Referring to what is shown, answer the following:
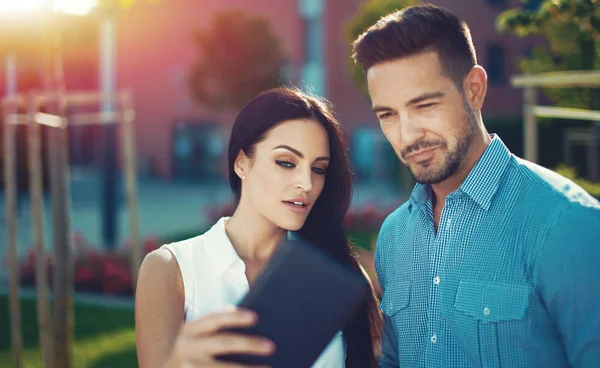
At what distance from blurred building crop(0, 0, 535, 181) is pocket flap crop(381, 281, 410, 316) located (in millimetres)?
21555

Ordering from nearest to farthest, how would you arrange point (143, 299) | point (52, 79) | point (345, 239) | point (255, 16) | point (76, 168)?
point (143, 299) < point (345, 239) < point (52, 79) < point (255, 16) < point (76, 168)

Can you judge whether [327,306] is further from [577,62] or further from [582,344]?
[577,62]

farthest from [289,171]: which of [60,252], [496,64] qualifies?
[496,64]

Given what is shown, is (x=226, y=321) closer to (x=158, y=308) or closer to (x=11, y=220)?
(x=158, y=308)

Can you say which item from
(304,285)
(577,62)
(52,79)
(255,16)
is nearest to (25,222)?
(255,16)

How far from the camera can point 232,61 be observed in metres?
17.2

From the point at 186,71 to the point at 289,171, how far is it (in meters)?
25.6

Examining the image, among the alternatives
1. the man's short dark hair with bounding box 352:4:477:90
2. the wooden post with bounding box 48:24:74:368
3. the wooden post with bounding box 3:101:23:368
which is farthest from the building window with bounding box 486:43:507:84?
the man's short dark hair with bounding box 352:4:477:90

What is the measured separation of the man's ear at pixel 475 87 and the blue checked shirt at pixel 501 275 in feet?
0.43

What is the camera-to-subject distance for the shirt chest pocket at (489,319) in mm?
1937

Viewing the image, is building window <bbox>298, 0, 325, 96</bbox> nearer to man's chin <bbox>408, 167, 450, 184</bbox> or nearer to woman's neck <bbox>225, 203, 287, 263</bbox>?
woman's neck <bbox>225, 203, 287, 263</bbox>

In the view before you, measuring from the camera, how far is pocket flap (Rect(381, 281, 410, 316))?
7.52 ft

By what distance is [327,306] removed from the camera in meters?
1.63

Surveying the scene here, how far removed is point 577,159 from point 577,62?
7000 mm
